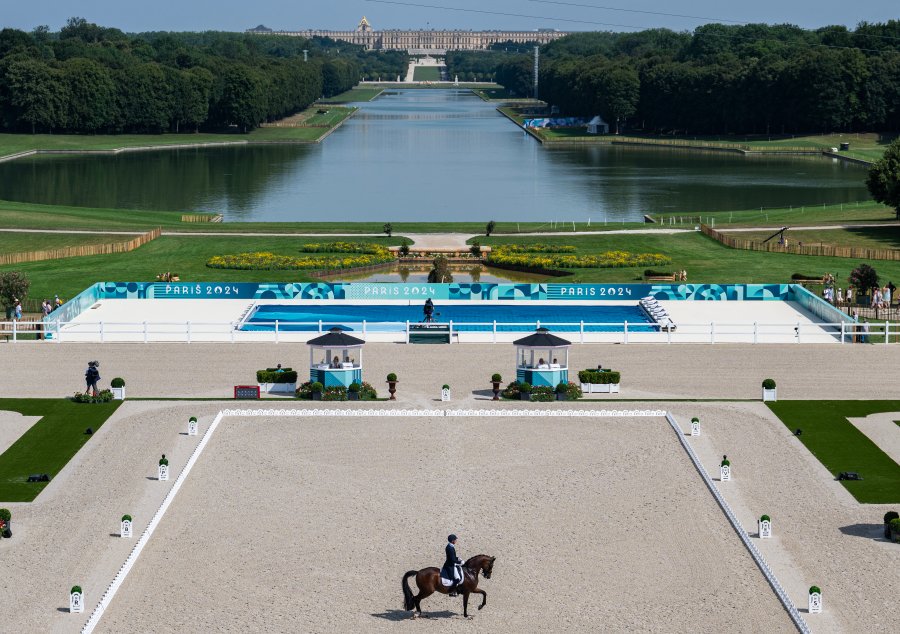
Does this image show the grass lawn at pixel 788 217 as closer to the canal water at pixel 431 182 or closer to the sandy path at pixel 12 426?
the canal water at pixel 431 182

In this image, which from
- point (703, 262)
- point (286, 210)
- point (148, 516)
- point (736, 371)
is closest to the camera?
point (148, 516)

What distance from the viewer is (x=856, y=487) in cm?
4034

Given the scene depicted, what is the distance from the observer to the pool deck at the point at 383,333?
61688 millimetres

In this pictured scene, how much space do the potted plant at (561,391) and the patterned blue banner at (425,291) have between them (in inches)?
927

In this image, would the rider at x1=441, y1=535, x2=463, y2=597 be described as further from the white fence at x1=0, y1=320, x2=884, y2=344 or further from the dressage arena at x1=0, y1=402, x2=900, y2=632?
the white fence at x1=0, y1=320, x2=884, y2=344

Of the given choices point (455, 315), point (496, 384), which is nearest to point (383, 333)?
point (455, 315)

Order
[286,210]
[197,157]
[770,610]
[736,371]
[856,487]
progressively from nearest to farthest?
[770,610] → [856,487] → [736,371] → [286,210] → [197,157]

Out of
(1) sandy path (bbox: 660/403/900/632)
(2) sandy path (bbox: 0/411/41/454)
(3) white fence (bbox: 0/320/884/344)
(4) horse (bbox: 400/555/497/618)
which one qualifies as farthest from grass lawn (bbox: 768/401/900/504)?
(2) sandy path (bbox: 0/411/41/454)

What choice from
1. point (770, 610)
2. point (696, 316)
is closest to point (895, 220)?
point (696, 316)

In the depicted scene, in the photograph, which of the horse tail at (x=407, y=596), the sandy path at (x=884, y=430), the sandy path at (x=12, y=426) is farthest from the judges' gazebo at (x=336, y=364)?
the horse tail at (x=407, y=596)

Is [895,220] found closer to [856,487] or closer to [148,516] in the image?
[856,487]

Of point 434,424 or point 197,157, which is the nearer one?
point 434,424

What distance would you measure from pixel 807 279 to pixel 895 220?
29637mm

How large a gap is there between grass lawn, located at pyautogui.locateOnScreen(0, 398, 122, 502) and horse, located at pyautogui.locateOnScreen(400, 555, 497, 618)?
44.2ft
